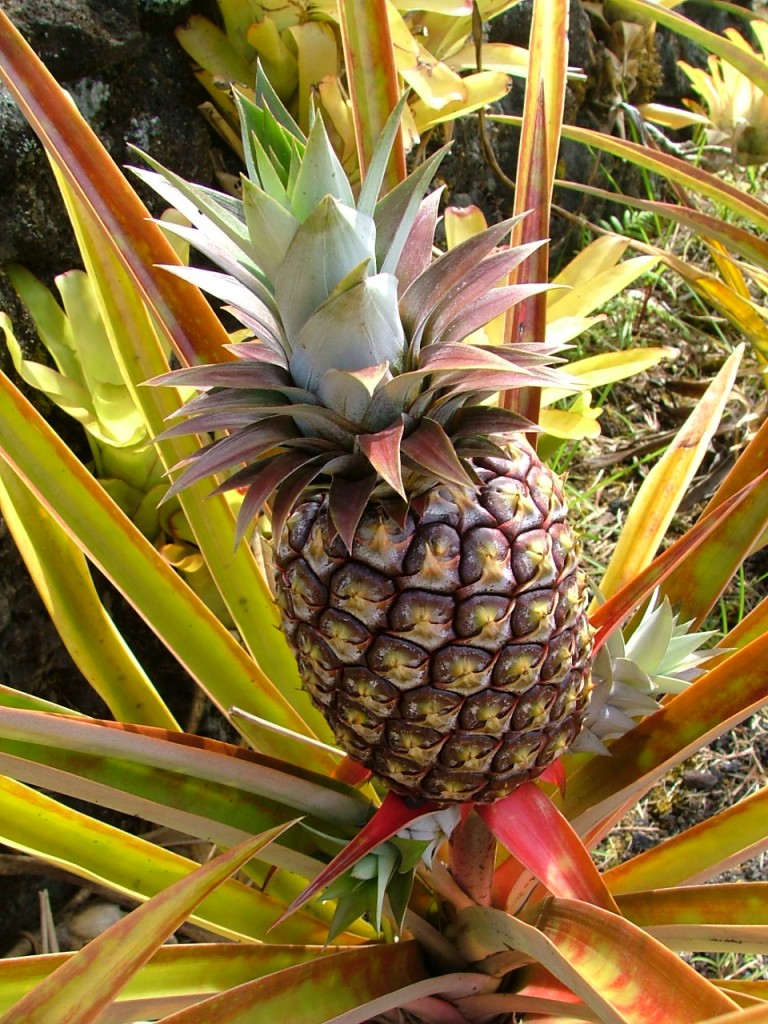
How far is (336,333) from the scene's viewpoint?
58 cm

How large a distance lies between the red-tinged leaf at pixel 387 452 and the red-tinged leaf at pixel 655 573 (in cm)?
30

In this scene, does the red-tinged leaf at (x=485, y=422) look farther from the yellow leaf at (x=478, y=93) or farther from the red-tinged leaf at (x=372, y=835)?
the yellow leaf at (x=478, y=93)

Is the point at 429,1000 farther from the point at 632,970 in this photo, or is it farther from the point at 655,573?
the point at 655,573

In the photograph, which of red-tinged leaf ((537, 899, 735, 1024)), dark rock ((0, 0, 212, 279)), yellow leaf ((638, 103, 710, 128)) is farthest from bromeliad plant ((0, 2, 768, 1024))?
yellow leaf ((638, 103, 710, 128))

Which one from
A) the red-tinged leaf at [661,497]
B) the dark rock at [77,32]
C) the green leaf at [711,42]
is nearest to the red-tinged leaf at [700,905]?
the red-tinged leaf at [661,497]

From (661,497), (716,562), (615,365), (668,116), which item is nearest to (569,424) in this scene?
(615,365)

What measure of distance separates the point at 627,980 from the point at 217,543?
21.7 inches

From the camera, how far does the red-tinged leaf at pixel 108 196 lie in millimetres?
755

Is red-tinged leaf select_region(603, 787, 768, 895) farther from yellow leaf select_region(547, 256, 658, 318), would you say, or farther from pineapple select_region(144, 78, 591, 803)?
yellow leaf select_region(547, 256, 658, 318)

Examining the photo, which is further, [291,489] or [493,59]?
[493,59]

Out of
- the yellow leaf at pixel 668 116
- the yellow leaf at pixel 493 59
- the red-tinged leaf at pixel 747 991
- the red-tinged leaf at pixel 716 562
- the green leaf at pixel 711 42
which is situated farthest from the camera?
the yellow leaf at pixel 668 116

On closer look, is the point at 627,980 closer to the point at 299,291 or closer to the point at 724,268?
the point at 299,291

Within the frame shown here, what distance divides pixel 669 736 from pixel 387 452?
40cm

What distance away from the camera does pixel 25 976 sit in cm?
69
